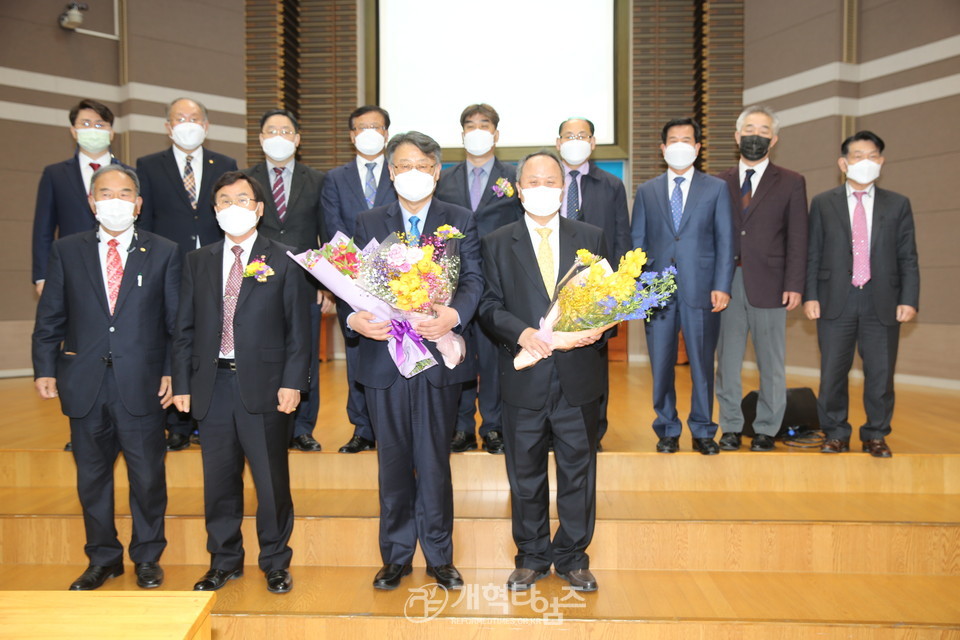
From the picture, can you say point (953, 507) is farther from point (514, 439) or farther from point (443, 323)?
point (443, 323)

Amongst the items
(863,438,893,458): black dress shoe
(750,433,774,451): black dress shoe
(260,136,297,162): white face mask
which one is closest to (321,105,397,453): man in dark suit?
(260,136,297,162): white face mask

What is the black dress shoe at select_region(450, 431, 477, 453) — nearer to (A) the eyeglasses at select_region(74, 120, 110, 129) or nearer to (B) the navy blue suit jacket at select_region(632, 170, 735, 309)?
(B) the navy blue suit jacket at select_region(632, 170, 735, 309)

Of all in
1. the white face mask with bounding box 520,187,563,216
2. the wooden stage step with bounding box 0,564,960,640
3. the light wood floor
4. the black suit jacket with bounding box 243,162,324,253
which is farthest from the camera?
the light wood floor

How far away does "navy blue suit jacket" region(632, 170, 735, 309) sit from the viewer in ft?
11.5

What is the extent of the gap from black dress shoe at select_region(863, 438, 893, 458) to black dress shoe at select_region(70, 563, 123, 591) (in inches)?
141

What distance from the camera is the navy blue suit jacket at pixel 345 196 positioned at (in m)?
3.53

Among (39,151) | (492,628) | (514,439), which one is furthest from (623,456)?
(39,151)

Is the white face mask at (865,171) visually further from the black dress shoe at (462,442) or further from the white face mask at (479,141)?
the black dress shoe at (462,442)

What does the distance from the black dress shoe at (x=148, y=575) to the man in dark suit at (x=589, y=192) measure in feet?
7.05

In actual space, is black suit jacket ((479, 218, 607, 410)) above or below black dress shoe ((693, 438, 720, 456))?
above

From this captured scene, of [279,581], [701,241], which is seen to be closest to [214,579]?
[279,581]

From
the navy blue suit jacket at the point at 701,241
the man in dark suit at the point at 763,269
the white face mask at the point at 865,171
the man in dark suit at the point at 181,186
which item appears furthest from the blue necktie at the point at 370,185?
the white face mask at the point at 865,171

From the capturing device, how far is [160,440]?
295 cm

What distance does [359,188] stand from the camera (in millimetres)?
3561
